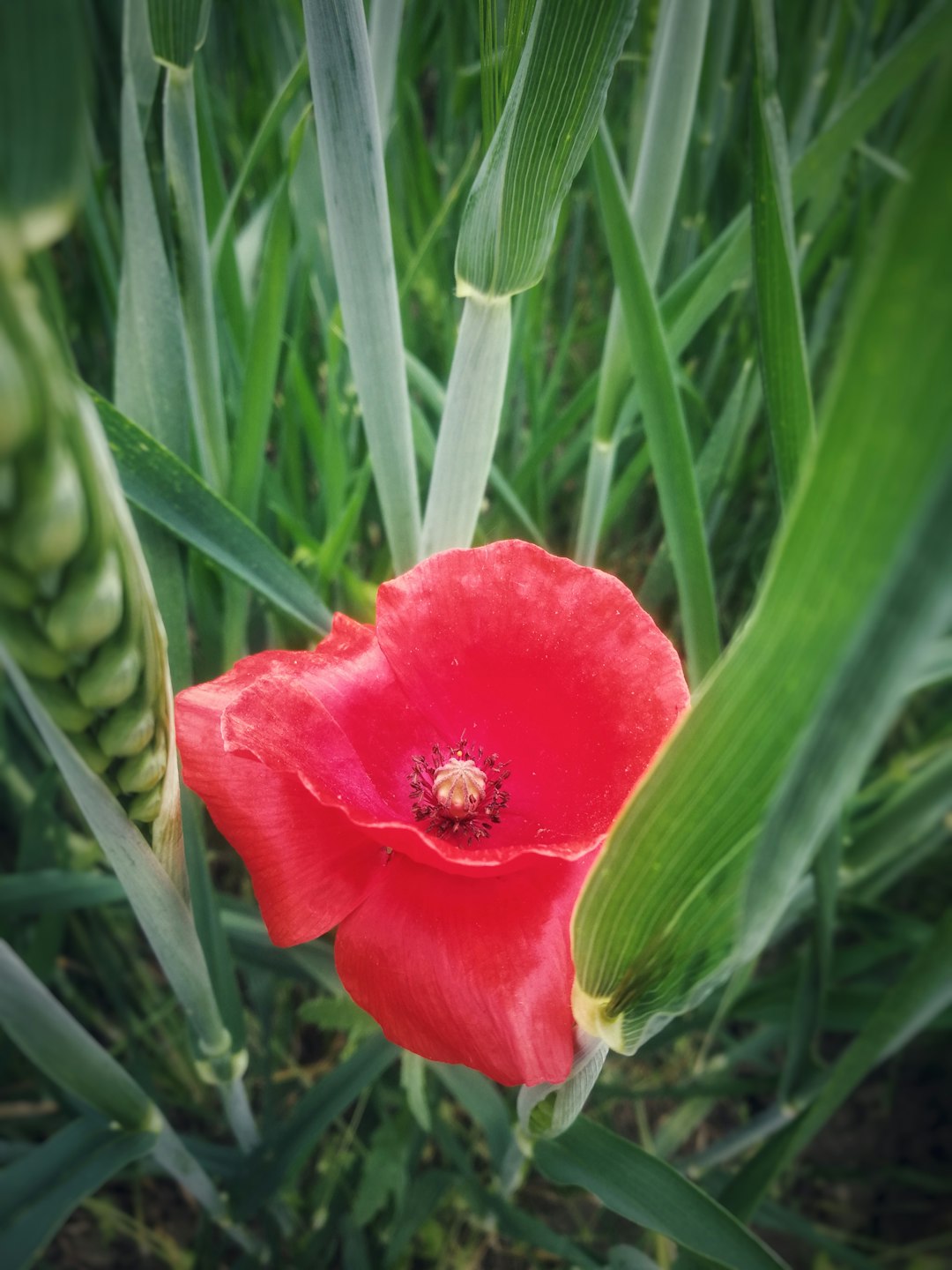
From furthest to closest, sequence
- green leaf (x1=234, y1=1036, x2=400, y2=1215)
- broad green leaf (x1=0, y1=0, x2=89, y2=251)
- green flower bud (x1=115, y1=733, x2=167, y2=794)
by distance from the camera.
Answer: green leaf (x1=234, y1=1036, x2=400, y2=1215)
green flower bud (x1=115, y1=733, x2=167, y2=794)
broad green leaf (x1=0, y1=0, x2=89, y2=251)

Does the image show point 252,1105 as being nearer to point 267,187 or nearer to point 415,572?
point 415,572

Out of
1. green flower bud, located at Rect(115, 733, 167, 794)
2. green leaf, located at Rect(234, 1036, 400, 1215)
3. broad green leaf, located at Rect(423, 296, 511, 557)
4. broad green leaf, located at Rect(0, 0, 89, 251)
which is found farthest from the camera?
green leaf, located at Rect(234, 1036, 400, 1215)

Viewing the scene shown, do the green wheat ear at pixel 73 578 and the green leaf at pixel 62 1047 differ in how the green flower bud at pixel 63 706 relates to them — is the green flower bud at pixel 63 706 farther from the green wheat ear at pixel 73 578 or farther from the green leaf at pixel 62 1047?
the green leaf at pixel 62 1047

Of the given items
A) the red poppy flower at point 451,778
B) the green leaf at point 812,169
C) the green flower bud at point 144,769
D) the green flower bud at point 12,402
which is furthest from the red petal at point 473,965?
the green leaf at point 812,169

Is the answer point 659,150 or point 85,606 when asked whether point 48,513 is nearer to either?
point 85,606

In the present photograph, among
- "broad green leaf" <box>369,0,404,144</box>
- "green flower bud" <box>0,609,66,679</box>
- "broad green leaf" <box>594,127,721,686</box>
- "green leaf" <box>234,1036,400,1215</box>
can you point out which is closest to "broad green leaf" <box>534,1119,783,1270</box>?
"green leaf" <box>234,1036,400,1215</box>

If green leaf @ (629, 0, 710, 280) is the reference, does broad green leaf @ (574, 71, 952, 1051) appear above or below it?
below

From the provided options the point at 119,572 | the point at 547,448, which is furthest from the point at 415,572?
the point at 547,448

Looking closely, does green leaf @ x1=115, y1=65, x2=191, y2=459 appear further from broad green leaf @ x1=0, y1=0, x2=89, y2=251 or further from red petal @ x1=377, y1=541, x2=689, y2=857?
broad green leaf @ x1=0, y1=0, x2=89, y2=251
